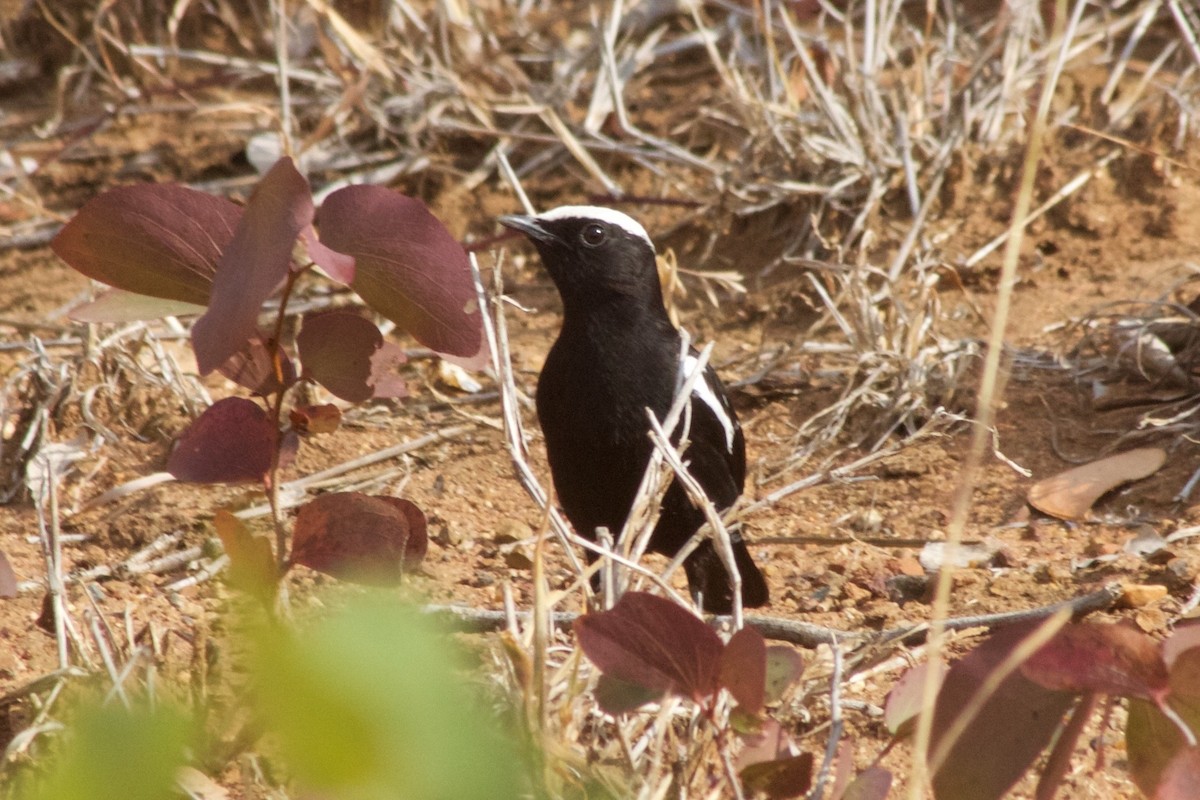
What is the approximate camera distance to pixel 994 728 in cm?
182

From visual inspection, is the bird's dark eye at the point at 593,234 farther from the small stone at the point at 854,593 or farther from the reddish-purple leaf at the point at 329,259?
the reddish-purple leaf at the point at 329,259

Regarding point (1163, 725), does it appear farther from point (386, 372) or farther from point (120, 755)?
point (120, 755)

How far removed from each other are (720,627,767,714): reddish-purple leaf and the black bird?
163cm

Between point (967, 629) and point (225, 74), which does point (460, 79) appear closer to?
point (225, 74)

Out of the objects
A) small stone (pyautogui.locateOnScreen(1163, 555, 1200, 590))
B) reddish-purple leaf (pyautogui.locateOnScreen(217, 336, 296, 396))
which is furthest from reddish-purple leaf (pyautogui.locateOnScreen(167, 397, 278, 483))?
small stone (pyautogui.locateOnScreen(1163, 555, 1200, 590))

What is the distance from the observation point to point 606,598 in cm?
239

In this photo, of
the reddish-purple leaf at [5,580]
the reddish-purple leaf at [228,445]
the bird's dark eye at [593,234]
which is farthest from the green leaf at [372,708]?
the bird's dark eye at [593,234]

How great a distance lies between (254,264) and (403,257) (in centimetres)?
25

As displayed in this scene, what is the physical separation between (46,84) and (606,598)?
6.12m

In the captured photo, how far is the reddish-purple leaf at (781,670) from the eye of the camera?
213cm

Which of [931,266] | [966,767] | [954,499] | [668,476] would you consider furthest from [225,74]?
[966,767]

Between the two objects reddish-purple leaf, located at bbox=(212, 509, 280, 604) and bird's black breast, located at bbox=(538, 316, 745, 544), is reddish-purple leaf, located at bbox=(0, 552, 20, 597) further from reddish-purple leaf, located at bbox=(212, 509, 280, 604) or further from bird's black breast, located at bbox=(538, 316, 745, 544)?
bird's black breast, located at bbox=(538, 316, 745, 544)

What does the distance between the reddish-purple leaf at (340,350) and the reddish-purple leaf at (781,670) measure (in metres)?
0.76

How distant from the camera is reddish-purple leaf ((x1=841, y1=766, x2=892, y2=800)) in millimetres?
2018
